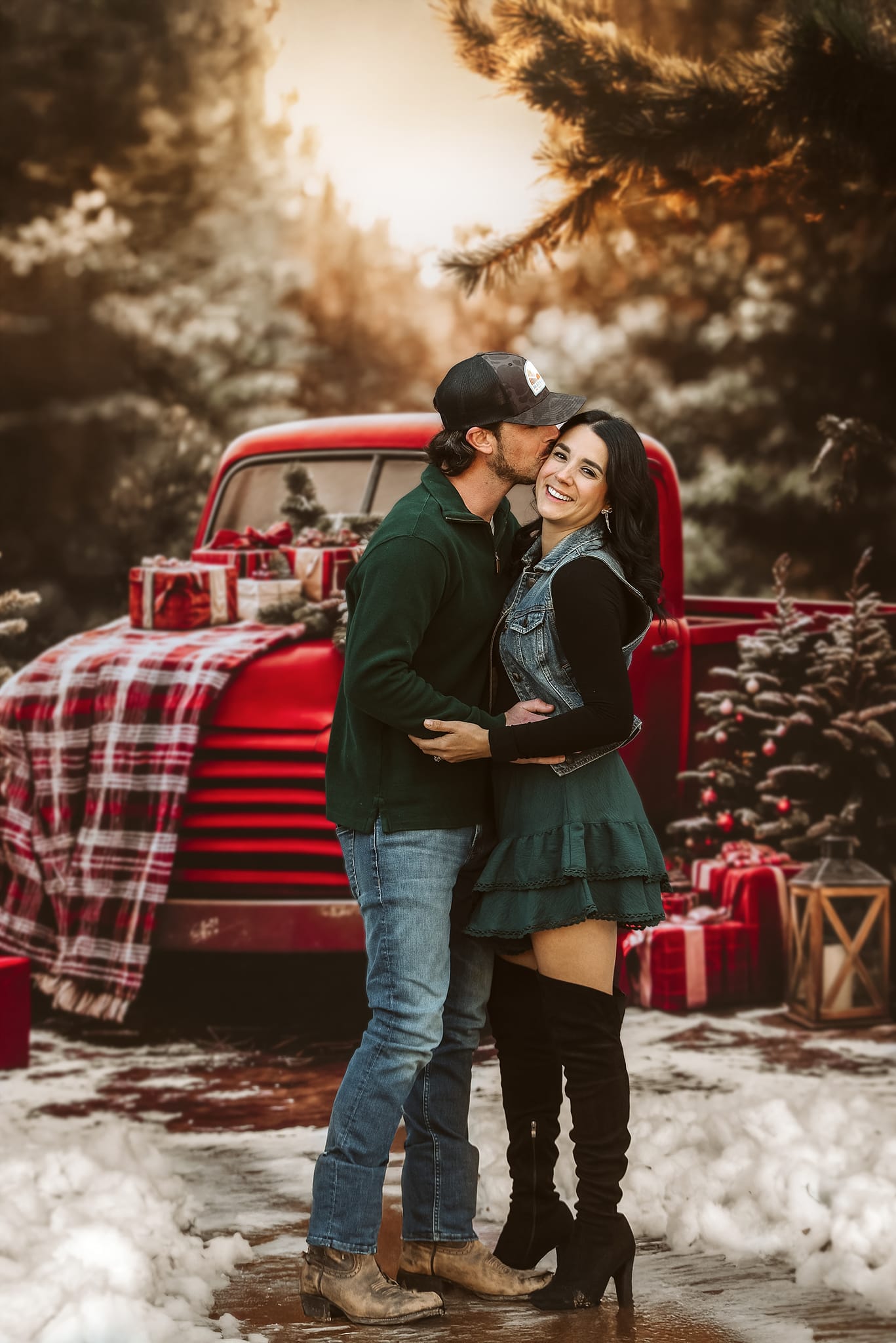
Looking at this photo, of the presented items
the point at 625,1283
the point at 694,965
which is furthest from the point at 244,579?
the point at 625,1283

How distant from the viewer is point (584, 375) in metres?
5.06

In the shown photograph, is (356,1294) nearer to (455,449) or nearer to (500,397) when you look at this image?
(455,449)

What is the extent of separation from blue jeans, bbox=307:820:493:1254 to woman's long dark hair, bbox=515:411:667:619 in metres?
0.66

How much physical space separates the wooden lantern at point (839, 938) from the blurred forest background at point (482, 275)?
1081 millimetres

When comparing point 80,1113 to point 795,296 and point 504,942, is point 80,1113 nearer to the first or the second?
point 504,942

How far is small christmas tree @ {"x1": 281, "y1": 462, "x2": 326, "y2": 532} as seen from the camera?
4871 mm

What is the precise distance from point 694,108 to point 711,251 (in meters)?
0.52

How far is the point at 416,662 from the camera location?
9.09ft

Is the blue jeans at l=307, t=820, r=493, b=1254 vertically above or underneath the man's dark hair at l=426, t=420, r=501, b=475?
underneath

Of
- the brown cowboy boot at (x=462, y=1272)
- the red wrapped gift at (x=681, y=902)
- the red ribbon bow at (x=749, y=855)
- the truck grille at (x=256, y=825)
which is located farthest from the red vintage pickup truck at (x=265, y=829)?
the brown cowboy boot at (x=462, y=1272)

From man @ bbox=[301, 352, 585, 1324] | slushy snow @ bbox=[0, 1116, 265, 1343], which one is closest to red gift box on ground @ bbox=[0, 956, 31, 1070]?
slushy snow @ bbox=[0, 1116, 265, 1343]

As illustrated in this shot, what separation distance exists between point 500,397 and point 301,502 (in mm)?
2169

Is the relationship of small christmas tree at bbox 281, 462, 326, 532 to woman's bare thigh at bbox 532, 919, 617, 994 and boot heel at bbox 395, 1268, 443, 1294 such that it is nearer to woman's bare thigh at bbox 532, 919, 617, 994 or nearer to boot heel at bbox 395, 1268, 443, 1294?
woman's bare thigh at bbox 532, 919, 617, 994

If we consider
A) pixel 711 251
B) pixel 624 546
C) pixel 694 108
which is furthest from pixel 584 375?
pixel 624 546
